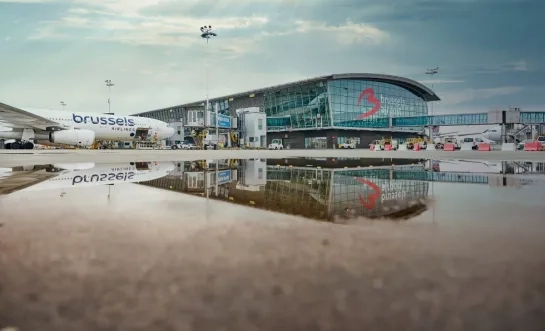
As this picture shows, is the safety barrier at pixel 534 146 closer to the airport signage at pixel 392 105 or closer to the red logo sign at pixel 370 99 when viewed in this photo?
the red logo sign at pixel 370 99

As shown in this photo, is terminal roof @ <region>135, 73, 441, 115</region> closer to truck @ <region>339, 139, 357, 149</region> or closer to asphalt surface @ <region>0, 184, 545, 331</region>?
truck @ <region>339, 139, 357, 149</region>

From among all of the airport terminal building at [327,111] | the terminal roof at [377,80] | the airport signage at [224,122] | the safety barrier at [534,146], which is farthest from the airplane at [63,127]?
the safety barrier at [534,146]

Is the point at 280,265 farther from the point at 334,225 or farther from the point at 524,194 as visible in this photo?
the point at 524,194

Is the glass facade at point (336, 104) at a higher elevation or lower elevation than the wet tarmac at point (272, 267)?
higher

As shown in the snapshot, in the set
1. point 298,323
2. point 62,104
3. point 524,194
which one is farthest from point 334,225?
point 62,104

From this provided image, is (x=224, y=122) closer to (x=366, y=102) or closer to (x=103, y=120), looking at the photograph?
(x=103, y=120)

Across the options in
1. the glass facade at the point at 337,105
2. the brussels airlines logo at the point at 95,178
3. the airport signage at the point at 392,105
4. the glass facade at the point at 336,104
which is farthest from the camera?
the airport signage at the point at 392,105
